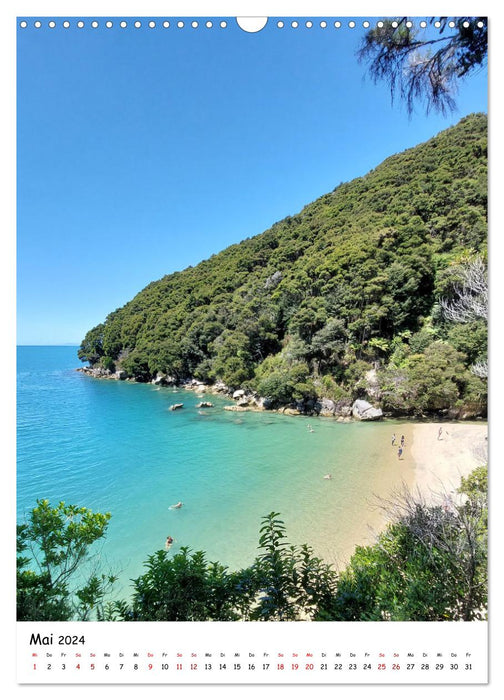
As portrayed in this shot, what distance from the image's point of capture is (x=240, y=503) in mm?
3967

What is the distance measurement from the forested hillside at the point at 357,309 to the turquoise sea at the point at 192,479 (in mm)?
2677

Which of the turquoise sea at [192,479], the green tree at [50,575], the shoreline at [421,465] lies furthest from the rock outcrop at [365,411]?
the green tree at [50,575]

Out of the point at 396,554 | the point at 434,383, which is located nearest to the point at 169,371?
the point at 434,383

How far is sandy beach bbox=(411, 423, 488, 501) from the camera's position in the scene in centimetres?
464

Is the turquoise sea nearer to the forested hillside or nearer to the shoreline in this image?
the shoreline

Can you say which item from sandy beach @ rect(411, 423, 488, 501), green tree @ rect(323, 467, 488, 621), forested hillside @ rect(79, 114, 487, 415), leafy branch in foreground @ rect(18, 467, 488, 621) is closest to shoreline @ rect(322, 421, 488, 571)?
sandy beach @ rect(411, 423, 488, 501)

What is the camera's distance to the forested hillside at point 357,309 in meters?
7.95

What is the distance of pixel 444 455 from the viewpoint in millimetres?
5660

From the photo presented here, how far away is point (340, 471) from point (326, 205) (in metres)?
12.4

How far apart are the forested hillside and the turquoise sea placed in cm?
268

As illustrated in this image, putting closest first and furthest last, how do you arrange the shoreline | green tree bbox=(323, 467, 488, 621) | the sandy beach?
green tree bbox=(323, 467, 488, 621) → the shoreline → the sandy beach

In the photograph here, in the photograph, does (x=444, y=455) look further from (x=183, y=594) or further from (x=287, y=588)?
(x=183, y=594)

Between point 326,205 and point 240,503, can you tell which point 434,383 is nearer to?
point 240,503
